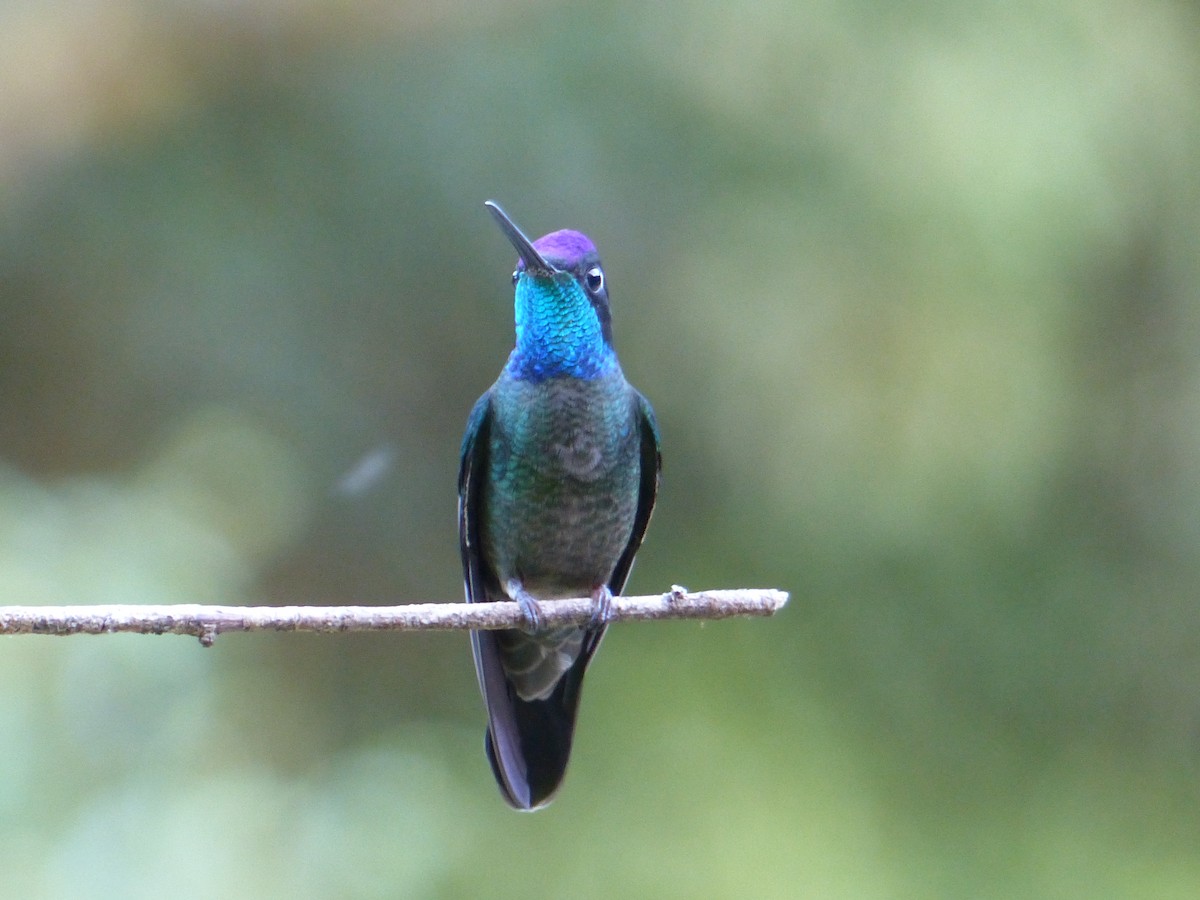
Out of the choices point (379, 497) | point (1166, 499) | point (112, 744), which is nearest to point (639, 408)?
point (112, 744)

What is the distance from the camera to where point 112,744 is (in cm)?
324

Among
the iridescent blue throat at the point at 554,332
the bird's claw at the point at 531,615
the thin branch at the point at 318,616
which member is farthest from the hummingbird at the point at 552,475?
the thin branch at the point at 318,616

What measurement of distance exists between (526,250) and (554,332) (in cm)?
24

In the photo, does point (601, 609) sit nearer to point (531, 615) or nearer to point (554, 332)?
point (531, 615)

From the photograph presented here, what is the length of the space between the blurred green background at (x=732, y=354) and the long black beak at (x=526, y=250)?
5.91ft

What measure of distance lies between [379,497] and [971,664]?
2.11 metres

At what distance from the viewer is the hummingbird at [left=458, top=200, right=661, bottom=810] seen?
267 cm

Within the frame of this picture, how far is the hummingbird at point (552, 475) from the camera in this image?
2668mm

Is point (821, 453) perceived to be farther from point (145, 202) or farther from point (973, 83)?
point (145, 202)

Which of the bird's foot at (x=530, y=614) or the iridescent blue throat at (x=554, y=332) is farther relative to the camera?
the iridescent blue throat at (x=554, y=332)

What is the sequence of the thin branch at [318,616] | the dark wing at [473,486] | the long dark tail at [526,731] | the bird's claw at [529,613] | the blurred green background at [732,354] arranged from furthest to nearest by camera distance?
1. the blurred green background at [732,354]
2. the dark wing at [473,486]
3. the long dark tail at [526,731]
4. the bird's claw at [529,613]
5. the thin branch at [318,616]

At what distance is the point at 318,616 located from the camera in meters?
1.80

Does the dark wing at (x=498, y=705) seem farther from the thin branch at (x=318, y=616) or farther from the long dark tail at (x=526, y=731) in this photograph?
the thin branch at (x=318, y=616)

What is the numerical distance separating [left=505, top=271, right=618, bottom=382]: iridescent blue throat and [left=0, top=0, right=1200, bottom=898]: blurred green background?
1705 millimetres
